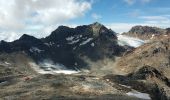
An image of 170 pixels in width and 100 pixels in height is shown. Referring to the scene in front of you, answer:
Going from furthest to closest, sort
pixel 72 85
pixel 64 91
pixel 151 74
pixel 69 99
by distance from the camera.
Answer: pixel 151 74, pixel 72 85, pixel 64 91, pixel 69 99

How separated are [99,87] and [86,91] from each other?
7.34 m

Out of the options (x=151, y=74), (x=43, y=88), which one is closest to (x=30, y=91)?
(x=43, y=88)

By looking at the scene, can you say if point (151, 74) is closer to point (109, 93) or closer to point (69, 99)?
point (109, 93)

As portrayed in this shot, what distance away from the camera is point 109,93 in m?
113

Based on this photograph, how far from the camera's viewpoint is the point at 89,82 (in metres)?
127

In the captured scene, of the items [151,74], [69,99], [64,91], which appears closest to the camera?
[69,99]

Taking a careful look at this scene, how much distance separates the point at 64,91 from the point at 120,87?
2026 cm

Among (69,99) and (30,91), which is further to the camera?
(30,91)

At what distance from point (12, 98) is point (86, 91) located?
2094cm

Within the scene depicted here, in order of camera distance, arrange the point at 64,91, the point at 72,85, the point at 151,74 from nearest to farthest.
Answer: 1. the point at 64,91
2. the point at 72,85
3. the point at 151,74

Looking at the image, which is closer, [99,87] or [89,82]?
[99,87]

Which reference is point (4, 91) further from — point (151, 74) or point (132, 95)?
point (151, 74)

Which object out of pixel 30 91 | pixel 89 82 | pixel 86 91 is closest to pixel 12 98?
pixel 30 91

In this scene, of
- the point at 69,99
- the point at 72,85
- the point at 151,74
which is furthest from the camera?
the point at 151,74
